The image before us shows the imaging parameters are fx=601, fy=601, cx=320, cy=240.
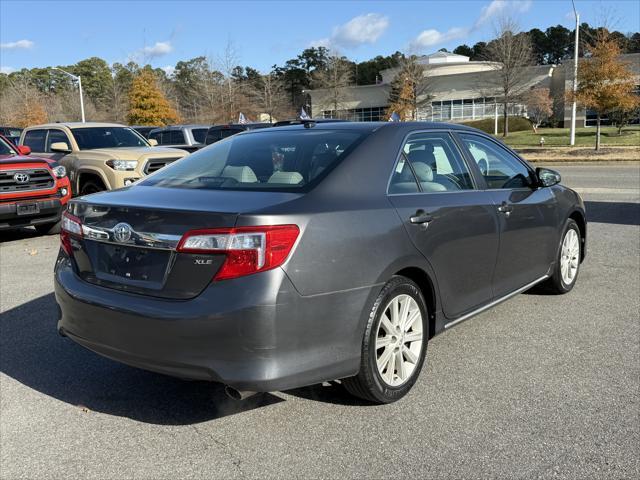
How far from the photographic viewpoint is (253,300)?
2.86 metres

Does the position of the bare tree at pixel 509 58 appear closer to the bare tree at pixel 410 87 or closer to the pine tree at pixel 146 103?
the bare tree at pixel 410 87

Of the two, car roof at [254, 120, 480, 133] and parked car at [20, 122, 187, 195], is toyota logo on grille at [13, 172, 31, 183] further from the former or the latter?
Result: car roof at [254, 120, 480, 133]

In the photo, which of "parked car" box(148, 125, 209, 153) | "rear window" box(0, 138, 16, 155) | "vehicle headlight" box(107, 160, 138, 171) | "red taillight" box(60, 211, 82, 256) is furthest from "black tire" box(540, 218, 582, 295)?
"parked car" box(148, 125, 209, 153)

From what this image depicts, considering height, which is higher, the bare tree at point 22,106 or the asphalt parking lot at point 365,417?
the bare tree at point 22,106

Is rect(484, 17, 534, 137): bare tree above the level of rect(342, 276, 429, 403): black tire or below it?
above

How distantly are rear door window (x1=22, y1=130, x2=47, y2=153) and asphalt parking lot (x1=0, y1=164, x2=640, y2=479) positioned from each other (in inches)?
326

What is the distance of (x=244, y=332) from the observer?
2885mm

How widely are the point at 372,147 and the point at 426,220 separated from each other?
1.84ft

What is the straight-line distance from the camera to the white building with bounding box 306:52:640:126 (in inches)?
2206

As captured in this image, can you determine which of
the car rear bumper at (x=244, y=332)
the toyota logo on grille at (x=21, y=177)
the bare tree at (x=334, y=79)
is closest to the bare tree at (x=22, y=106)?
the bare tree at (x=334, y=79)

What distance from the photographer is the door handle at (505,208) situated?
454cm

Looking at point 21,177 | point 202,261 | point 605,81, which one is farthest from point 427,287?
point 605,81

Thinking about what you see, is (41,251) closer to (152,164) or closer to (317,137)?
(152,164)

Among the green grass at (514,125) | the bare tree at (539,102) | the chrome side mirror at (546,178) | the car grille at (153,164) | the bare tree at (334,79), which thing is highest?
the bare tree at (334,79)
